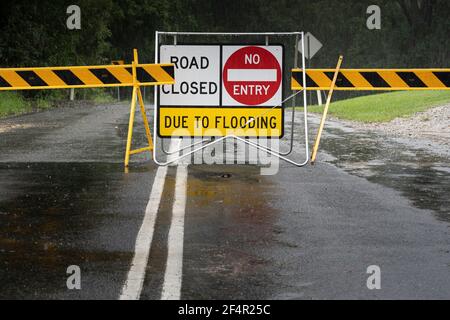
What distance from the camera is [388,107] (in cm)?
3150

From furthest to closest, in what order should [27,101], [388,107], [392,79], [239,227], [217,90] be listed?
[27,101] < [388,107] < [392,79] < [217,90] < [239,227]

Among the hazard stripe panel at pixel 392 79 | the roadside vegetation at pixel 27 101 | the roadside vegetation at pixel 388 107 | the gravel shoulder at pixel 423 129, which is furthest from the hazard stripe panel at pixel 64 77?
the roadside vegetation at pixel 27 101

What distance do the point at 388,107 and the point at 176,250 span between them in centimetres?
2482

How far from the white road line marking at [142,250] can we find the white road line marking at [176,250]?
6.4 inches

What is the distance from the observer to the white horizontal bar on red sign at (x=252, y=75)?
13273 millimetres

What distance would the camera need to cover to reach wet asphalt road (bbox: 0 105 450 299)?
6379 mm

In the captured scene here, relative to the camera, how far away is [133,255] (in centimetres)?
724

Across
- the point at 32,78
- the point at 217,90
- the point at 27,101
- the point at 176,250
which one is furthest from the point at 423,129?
the point at 27,101

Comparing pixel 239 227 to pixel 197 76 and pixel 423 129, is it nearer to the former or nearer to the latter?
pixel 197 76

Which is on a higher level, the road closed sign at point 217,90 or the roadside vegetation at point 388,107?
the road closed sign at point 217,90

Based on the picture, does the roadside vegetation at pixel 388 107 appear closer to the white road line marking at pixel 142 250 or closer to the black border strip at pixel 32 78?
the black border strip at pixel 32 78

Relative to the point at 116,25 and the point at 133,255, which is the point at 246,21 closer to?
the point at 116,25

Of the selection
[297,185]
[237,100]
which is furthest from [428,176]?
[237,100]
